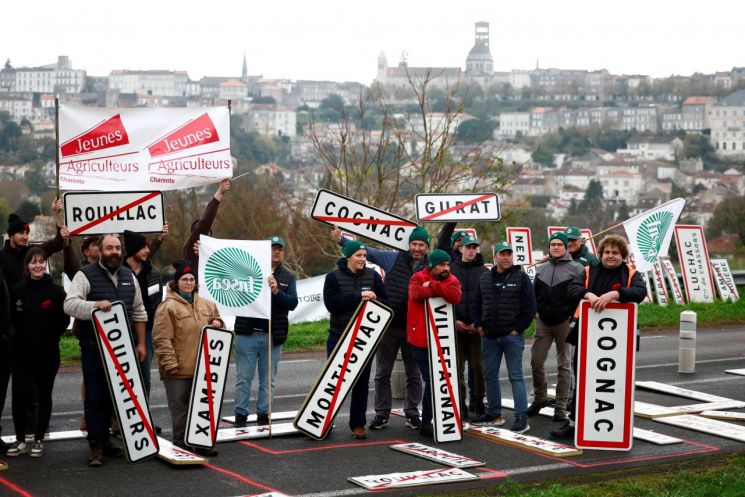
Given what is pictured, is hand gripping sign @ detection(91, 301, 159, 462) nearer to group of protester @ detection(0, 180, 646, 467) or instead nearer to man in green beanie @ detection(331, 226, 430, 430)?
group of protester @ detection(0, 180, 646, 467)

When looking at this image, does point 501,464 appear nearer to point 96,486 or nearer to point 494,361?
point 494,361

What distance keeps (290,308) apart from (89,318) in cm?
249

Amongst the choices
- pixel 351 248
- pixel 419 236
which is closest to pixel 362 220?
pixel 419 236

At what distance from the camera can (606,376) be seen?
11.6m

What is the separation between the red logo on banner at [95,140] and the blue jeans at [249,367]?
2306 millimetres

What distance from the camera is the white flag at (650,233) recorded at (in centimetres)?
1491

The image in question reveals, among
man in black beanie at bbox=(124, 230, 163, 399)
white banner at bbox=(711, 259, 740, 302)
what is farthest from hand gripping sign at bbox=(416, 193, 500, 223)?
white banner at bbox=(711, 259, 740, 302)

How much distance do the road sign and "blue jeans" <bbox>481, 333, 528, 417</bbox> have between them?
3.35m

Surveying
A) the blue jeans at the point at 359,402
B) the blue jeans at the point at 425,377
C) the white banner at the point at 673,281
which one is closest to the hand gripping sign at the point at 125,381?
the blue jeans at the point at 359,402

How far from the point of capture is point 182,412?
11.3 meters

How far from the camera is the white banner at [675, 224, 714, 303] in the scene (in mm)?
27281

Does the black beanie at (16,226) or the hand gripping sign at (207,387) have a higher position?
the black beanie at (16,226)

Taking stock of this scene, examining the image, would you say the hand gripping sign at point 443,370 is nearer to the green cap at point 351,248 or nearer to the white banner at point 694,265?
the green cap at point 351,248

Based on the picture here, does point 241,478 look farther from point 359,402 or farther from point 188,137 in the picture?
point 188,137
